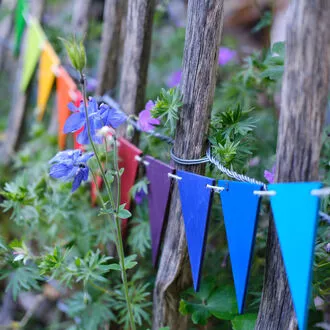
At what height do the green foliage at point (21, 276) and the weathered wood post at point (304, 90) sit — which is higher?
the weathered wood post at point (304, 90)

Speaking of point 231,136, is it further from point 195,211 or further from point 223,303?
point 223,303

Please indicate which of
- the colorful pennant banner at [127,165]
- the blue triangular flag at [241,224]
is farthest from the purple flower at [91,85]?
the blue triangular flag at [241,224]

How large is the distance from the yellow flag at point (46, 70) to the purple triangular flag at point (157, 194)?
76 cm

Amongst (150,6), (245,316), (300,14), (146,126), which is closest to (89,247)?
(146,126)

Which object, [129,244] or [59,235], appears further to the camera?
[59,235]

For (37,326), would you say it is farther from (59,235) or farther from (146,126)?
(146,126)

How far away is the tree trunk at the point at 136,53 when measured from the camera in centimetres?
141

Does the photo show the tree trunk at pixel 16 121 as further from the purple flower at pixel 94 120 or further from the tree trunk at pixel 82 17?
the purple flower at pixel 94 120

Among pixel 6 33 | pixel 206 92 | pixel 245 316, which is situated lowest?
pixel 245 316

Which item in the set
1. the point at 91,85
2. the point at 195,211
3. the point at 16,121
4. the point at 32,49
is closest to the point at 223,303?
the point at 195,211

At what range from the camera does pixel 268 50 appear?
5.28 ft

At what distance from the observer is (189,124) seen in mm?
1172

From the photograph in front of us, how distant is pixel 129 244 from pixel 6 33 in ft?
5.35

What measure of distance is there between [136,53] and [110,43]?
12.8 inches
